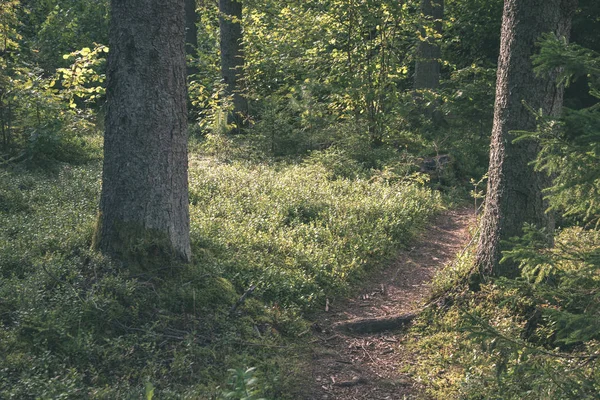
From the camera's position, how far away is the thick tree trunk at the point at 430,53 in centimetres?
1559

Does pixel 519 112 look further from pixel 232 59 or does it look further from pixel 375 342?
pixel 232 59

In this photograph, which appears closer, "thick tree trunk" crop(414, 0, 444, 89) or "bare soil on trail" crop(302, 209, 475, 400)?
"bare soil on trail" crop(302, 209, 475, 400)

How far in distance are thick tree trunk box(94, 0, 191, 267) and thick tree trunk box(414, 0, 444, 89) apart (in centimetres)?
1019

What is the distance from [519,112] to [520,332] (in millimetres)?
2270

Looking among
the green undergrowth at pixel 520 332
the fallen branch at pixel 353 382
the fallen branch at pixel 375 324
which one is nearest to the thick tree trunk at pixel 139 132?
the fallen branch at pixel 375 324

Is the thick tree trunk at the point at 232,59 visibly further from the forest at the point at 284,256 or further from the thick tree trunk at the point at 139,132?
the thick tree trunk at the point at 139,132

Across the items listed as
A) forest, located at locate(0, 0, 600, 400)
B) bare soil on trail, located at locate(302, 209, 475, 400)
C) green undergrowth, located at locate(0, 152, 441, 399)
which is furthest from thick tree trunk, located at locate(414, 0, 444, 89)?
bare soil on trail, located at locate(302, 209, 475, 400)

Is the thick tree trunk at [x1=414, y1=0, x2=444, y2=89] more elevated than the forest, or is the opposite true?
the thick tree trunk at [x1=414, y1=0, x2=444, y2=89]

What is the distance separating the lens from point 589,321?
370 centimetres

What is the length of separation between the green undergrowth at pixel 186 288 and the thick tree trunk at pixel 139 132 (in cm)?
34

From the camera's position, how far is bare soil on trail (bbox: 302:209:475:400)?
5.64 metres

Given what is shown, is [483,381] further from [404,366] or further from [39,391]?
[39,391]

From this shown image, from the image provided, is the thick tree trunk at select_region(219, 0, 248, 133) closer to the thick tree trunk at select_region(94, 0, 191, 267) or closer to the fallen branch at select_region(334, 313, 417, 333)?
the thick tree trunk at select_region(94, 0, 191, 267)

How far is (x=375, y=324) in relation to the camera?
6.84 m
